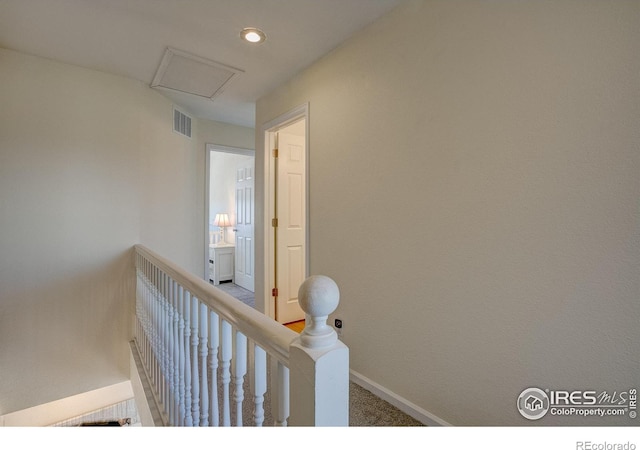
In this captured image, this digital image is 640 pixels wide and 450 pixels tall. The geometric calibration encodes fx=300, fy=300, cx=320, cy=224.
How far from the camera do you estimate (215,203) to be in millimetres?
5988

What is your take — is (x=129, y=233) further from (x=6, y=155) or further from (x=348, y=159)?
(x=348, y=159)

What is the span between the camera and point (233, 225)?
18.3ft

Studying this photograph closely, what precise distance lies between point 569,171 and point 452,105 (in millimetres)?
602

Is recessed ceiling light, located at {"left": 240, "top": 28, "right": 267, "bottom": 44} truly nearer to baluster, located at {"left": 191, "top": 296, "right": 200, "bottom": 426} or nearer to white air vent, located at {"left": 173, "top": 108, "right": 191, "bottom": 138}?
white air vent, located at {"left": 173, "top": 108, "right": 191, "bottom": 138}

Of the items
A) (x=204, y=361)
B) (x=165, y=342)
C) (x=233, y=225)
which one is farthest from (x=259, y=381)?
(x=233, y=225)

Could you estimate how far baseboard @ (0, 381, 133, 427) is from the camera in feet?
7.21

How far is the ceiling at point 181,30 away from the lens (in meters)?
1.73

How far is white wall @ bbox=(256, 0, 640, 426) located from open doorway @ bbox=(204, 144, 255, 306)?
2.63 metres

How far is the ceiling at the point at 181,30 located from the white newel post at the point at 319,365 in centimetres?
177

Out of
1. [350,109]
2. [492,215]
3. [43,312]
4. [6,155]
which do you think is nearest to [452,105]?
[492,215]

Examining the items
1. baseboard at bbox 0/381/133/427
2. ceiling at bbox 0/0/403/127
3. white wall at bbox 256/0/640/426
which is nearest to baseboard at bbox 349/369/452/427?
white wall at bbox 256/0/640/426

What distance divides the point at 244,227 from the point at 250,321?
4273 mm

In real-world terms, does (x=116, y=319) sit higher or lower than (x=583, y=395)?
lower

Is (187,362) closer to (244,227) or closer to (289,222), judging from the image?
(289,222)
